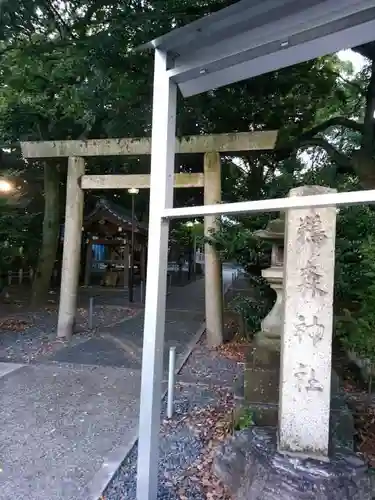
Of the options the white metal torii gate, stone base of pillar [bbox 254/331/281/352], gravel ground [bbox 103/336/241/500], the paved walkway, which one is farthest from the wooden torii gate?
the white metal torii gate

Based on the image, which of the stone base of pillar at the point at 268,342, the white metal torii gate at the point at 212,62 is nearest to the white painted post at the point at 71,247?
the stone base of pillar at the point at 268,342

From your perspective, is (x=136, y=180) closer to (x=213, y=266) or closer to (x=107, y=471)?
(x=213, y=266)

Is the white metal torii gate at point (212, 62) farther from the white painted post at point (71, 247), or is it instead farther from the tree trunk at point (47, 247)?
the tree trunk at point (47, 247)

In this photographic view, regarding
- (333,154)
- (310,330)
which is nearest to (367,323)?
(310,330)

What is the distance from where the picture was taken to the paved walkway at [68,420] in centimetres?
293

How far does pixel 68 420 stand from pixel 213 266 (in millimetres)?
3838

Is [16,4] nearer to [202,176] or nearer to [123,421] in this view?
[202,176]

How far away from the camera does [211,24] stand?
2109 millimetres

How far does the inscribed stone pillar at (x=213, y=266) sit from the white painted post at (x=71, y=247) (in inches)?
97.8

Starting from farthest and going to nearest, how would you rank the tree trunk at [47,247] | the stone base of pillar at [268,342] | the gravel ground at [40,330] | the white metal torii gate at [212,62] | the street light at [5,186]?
the street light at [5,186]
the tree trunk at [47,247]
the gravel ground at [40,330]
the stone base of pillar at [268,342]
the white metal torii gate at [212,62]

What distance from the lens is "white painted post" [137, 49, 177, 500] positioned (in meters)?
2.35

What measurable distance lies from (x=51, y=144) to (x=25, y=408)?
5.06m

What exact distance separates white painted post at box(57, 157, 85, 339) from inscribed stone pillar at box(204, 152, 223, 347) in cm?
249

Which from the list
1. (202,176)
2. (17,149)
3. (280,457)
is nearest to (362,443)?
(280,457)
